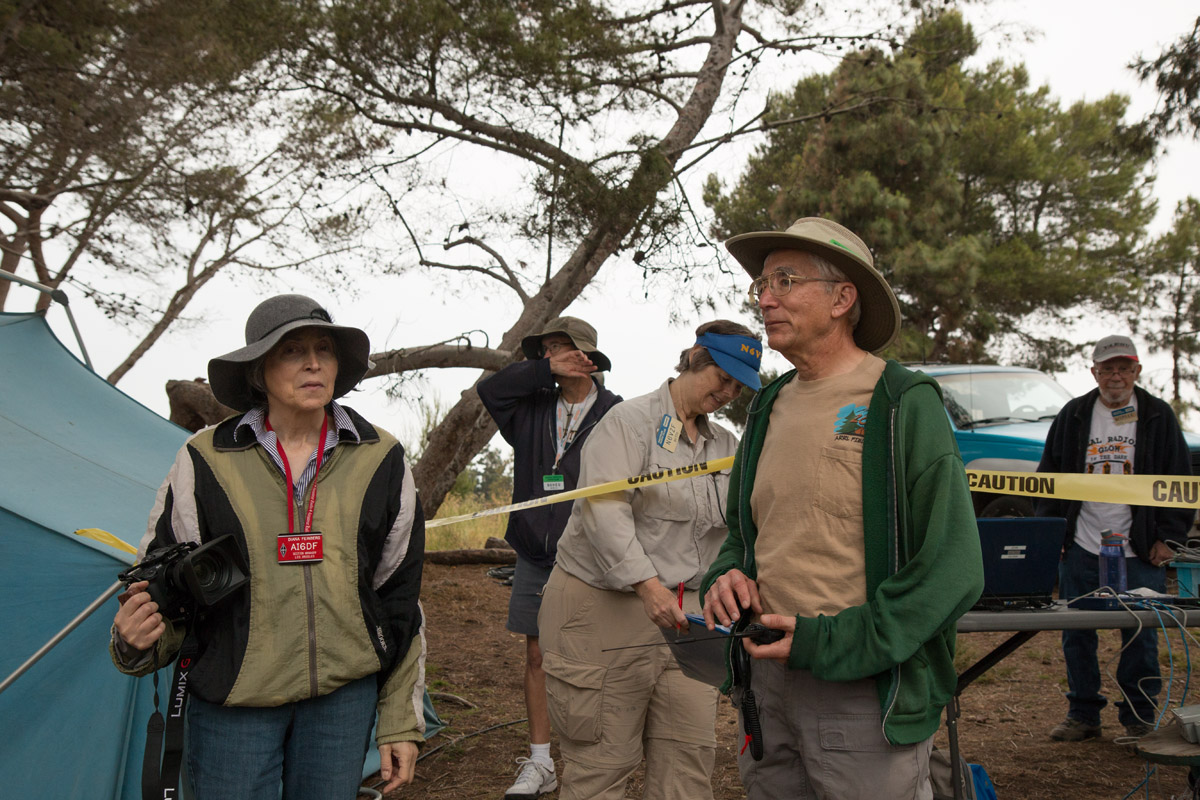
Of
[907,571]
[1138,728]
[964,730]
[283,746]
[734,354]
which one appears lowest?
[964,730]

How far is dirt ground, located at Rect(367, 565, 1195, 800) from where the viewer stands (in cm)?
453

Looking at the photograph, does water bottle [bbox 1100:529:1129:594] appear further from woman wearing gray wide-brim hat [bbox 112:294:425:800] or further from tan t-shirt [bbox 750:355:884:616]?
woman wearing gray wide-brim hat [bbox 112:294:425:800]

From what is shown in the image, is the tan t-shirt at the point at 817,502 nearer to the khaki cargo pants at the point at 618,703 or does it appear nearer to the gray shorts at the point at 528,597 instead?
the khaki cargo pants at the point at 618,703

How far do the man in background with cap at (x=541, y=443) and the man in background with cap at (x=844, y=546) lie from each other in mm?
2126

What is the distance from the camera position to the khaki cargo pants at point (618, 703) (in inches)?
124

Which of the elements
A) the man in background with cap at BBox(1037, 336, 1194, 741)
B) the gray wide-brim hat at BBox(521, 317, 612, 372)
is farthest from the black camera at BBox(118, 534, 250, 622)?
the man in background with cap at BBox(1037, 336, 1194, 741)

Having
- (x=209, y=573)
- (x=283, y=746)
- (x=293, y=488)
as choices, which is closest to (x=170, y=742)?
(x=283, y=746)

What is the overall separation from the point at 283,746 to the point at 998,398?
27.6 feet

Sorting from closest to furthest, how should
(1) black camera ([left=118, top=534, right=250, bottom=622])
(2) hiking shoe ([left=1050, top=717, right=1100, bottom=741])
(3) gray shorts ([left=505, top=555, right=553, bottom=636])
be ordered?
(1) black camera ([left=118, top=534, right=250, bottom=622]) < (3) gray shorts ([left=505, top=555, right=553, bottom=636]) < (2) hiking shoe ([left=1050, top=717, right=1100, bottom=741])

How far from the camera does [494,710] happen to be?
5.75m

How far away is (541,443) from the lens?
15.3 feet

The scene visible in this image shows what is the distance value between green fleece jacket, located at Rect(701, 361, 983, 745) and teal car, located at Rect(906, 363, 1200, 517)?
6631mm

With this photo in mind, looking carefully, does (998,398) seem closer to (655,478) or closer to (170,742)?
(655,478)

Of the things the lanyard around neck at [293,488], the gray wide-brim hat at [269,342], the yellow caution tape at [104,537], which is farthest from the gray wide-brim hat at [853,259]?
the yellow caution tape at [104,537]
